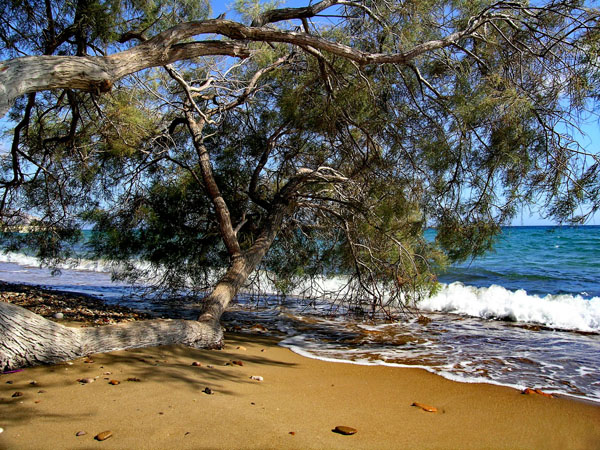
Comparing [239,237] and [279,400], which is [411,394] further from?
[239,237]

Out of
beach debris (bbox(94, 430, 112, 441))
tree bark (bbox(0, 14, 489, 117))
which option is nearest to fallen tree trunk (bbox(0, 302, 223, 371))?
beach debris (bbox(94, 430, 112, 441))

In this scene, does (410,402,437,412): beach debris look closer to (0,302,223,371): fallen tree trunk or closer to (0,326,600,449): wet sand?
(0,326,600,449): wet sand

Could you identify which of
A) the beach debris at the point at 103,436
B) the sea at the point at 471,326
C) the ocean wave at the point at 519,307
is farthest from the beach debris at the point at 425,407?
the ocean wave at the point at 519,307

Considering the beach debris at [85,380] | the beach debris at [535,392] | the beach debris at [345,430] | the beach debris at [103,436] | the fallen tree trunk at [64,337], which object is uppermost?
the fallen tree trunk at [64,337]

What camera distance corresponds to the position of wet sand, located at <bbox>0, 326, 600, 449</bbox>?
248 centimetres

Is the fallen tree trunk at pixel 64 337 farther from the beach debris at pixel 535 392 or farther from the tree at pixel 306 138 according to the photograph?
the beach debris at pixel 535 392

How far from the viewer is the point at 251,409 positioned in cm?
293

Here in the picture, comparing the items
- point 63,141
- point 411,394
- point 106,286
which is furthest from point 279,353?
point 106,286

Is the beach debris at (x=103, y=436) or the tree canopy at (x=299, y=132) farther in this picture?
the tree canopy at (x=299, y=132)

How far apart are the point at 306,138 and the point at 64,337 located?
4339 millimetres

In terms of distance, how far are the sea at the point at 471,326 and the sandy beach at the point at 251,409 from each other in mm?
759

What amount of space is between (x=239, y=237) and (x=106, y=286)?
6777mm

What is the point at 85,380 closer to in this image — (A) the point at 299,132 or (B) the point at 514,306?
(A) the point at 299,132

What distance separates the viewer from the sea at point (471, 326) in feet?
15.9
